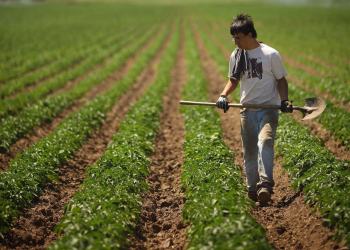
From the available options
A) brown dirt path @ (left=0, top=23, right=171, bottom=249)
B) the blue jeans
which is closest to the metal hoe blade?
the blue jeans

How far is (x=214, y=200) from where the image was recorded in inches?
161

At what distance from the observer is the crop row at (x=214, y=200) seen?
341cm

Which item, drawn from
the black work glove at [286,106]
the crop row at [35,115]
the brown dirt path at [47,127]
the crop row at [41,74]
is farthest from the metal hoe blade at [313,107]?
the crop row at [41,74]

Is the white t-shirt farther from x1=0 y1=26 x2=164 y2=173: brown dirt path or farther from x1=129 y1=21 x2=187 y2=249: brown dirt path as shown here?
x1=0 y1=26 x2=164 y2=173: brown dirt path

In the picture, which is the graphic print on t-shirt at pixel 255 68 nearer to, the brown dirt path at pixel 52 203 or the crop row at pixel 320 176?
the crop row at pixel 320 176

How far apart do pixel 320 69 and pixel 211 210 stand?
15.9 metres

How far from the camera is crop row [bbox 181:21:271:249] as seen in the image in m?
3.41

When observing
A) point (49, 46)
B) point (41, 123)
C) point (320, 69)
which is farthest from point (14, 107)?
point (49, 46)

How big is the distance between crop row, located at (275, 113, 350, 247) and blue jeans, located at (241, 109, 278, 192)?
66 centimetres

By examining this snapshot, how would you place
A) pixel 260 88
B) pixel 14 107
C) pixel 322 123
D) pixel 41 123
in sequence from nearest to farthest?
pixel 260 88 < pixel 322 123 < pixel 41 123 < pixel 14 107

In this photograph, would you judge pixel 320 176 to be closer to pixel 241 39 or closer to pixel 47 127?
pixel 241 39

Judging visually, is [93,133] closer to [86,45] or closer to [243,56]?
[243,56]

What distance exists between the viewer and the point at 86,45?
2825cm

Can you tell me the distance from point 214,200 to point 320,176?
1.81 m
